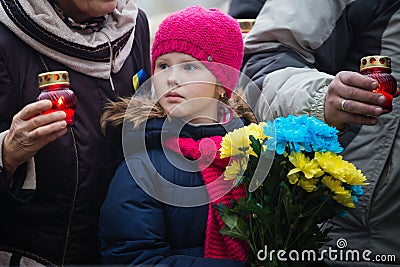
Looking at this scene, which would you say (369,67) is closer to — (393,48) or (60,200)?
(393,48)

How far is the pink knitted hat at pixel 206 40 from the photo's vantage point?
4.53 feet

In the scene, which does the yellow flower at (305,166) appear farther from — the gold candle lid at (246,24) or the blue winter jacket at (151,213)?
the gold candle lid at (246,24)

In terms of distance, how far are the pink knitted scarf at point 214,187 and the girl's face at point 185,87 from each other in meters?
0.06

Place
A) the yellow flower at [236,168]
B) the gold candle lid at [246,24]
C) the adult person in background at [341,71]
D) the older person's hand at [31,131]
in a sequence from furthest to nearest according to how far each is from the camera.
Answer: the gold candle lid at [246,24], the adult person in background at [341,71], the yellow flower at [236,168], the older person's hand at [31,131]

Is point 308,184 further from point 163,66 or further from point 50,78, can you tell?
point 50,78

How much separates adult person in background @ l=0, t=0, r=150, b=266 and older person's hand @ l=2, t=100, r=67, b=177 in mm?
11

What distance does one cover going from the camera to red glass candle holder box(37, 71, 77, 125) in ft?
3.92

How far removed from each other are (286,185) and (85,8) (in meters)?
0.63

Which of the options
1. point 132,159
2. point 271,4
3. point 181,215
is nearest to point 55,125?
point 132,159

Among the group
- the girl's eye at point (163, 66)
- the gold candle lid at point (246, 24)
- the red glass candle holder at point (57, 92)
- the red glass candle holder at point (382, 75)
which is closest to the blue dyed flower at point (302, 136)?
the red glass candle holder at point (382, 75)

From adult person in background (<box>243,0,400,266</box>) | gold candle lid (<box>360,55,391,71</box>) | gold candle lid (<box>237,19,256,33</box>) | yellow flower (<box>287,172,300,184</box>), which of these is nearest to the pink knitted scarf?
yellow flower (<box>287,172,300,184</box>)

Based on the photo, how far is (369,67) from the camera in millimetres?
1301

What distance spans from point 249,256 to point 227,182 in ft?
0.55

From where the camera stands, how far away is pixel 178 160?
137 centimetres
